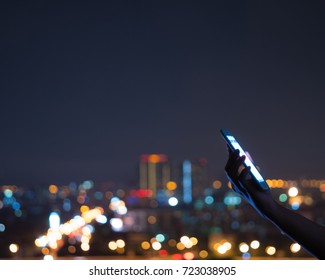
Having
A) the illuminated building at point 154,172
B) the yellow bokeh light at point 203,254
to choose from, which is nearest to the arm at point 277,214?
the yellow bokeh light at point 203,254

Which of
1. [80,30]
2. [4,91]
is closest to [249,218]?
[4,91]

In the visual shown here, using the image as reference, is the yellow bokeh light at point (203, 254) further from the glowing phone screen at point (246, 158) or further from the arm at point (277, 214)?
the arm at point (277, 214)

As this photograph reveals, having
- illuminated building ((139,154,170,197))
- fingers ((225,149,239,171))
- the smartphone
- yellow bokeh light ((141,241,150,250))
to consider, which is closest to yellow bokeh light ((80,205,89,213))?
illuminated building ((139,154,170,197))

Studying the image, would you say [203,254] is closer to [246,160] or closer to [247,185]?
[246,160]

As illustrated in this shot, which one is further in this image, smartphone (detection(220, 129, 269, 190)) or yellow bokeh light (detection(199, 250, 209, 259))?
yellow bokeh light (detection(199, 250, 209, 259))

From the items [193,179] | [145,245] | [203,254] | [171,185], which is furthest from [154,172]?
[203,254]

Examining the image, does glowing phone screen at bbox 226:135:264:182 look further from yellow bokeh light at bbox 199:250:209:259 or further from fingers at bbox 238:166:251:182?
yellow bokeh light at bbox 199:250:209:259
